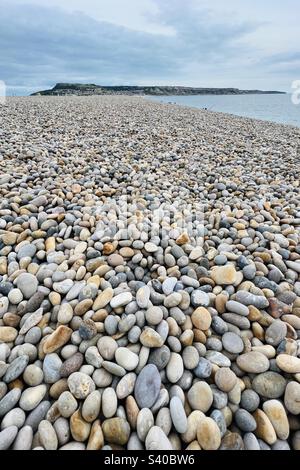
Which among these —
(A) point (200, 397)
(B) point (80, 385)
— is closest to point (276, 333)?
(A) point (200, 397)

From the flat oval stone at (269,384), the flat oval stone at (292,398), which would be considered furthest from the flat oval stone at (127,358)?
the flat oval stone at (292,398)

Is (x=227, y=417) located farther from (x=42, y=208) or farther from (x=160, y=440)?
(x=42, y=208)

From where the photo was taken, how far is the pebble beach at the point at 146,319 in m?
1.33

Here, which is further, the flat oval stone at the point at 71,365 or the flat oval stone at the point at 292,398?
the flat oval stone at the point at 71,365

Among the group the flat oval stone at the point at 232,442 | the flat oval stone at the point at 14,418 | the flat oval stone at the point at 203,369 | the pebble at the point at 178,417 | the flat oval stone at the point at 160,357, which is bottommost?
the flat oval stone at the point at 232,442

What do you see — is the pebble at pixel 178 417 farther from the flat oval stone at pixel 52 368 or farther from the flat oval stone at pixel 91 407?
the flat oval stone at pixel 52 368

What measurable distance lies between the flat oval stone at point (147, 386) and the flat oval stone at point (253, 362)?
0.47 metres

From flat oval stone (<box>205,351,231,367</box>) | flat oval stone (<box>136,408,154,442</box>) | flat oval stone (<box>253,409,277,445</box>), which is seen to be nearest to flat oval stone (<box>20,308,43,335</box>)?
flat oval stone (<box>136,408,154,442</box>)

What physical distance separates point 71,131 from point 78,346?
694 centimetres

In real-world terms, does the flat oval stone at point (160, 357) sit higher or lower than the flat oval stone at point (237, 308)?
lower

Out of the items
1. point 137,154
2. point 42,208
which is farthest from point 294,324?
point 137,154

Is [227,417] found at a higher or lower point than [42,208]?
lower

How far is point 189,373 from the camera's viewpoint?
1535 millimetres
